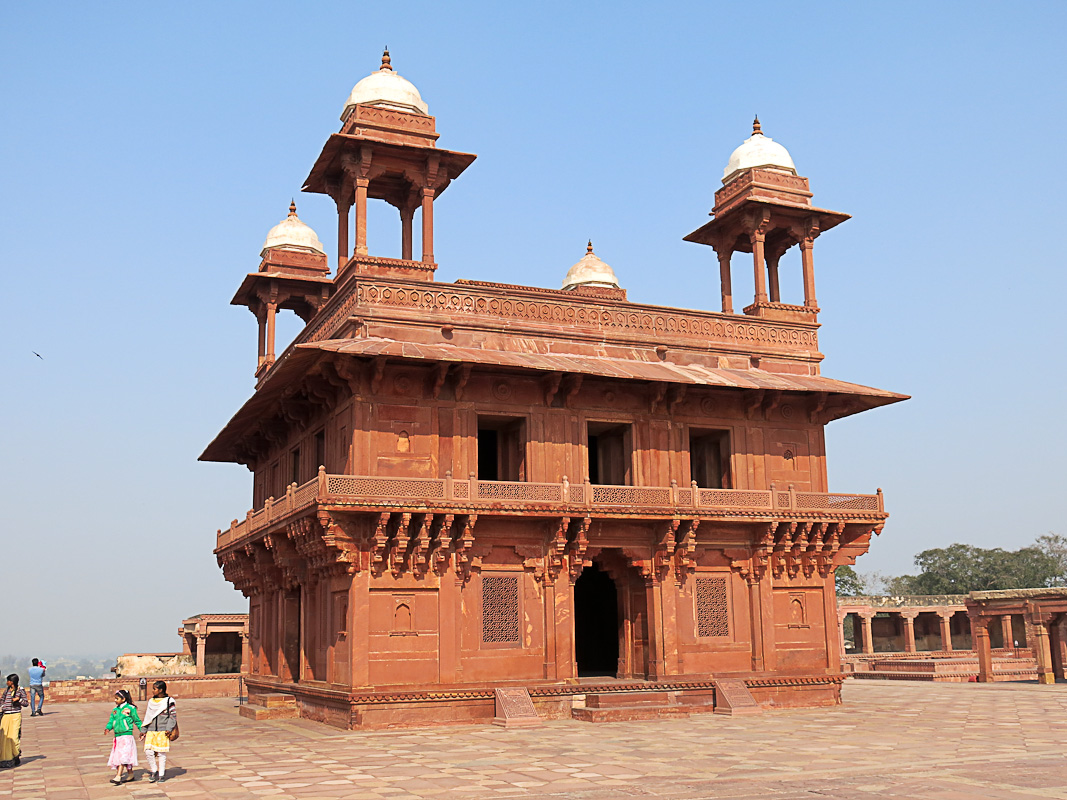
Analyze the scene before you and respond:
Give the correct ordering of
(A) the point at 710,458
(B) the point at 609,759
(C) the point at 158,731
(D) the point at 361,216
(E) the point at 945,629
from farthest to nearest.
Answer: (E) the point at 945,629, (A) the point at 710,458, (D) the point at 361,216, (B) the point at 609,759, (C) the point at 158,731

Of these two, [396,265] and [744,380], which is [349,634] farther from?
[744,380]

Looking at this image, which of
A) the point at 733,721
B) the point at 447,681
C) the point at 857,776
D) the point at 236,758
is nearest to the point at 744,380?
the point at 733,721

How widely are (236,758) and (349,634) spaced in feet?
13.4

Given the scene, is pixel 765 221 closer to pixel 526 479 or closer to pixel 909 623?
pixel 526 479

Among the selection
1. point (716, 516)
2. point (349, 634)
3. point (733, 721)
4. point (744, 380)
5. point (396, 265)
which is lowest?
point (733, 721)

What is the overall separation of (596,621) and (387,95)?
14.3 m

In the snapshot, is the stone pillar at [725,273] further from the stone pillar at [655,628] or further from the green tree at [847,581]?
the green tree at [847,581]

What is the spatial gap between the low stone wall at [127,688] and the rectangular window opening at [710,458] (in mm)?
16936

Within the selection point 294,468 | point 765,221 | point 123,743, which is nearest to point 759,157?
point 765,221

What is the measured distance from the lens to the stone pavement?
38.2 feet

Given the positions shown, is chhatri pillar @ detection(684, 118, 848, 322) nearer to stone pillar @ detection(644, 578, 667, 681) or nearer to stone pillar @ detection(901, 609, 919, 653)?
stone pillar @ detection(644, 578, 667, 681)

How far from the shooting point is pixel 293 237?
103 ft

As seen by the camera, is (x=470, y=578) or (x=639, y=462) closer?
(x=470, y=578)

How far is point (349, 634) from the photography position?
18875 mm
